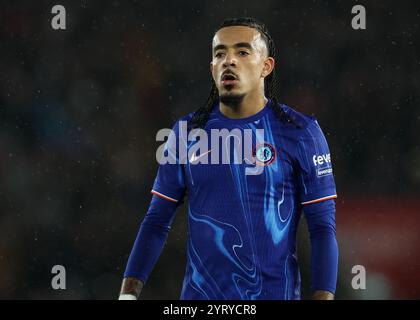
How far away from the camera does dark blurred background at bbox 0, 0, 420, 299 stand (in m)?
6.84

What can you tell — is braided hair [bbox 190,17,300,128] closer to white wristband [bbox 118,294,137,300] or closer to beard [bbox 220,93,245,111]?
beard [bbox 220,93,245,111]

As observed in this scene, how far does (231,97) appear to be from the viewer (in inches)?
131

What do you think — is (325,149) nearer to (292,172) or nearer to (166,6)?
(292,172)

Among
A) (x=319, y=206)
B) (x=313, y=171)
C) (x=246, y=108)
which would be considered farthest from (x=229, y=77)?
(x=319, y=206)

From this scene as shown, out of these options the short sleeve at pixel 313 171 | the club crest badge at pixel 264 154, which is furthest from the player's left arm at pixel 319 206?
the club crest badge at pixel 264 154

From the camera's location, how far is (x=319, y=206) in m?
3.17

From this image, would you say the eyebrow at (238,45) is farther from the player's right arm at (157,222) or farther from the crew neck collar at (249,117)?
the player's right arm at (157,222)

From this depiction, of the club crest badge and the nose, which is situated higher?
the nose

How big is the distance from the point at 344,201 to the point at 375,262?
2.05 ft

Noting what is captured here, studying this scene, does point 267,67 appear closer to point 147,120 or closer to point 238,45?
point 238,45

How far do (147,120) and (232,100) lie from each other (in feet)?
12.7

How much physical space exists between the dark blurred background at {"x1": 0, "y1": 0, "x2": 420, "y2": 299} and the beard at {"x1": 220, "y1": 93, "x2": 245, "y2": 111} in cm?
361

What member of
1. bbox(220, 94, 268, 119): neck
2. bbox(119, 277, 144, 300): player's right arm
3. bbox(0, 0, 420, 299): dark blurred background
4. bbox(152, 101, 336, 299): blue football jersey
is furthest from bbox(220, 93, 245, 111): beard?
bbox(0, 0, 420, 299): dark blurred background
